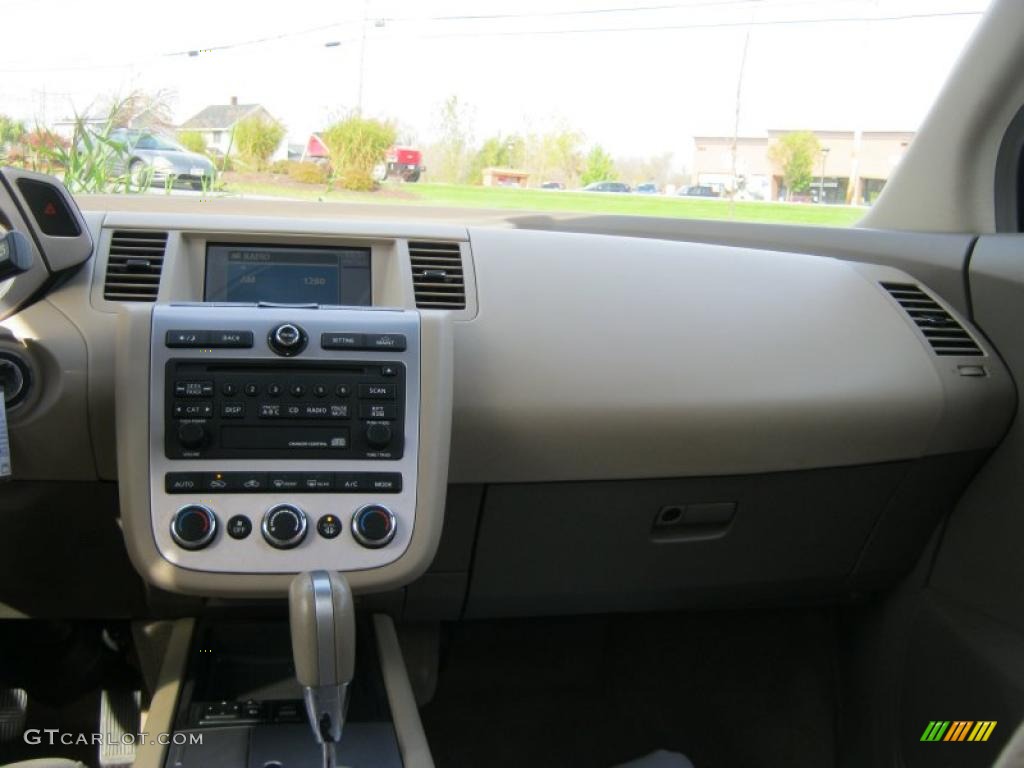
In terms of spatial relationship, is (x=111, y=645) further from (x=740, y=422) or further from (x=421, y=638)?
(x=740, y=422)

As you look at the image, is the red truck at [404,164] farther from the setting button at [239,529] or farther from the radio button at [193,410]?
the setting button at [239,529]

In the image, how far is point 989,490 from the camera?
2.37 meters

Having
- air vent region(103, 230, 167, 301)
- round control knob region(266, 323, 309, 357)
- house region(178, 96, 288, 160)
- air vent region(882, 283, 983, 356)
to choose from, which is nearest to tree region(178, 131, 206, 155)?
house region(178, 96, 288, 160)

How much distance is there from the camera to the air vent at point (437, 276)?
2035mm

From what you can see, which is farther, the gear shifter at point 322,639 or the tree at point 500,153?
the tree at point 500,153

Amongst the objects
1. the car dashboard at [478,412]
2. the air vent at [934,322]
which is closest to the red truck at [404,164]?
the car dashboard at [478,412]

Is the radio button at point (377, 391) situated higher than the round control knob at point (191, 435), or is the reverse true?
the radio button at point (377, 391)

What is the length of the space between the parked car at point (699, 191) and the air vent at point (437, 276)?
611mm

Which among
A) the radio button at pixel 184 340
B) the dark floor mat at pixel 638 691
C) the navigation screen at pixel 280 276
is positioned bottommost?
the dark floor mat at pixel 638 691

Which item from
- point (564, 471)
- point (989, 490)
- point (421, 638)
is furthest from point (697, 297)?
point (421, 638)

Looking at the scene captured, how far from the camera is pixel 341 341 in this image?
5.78ft

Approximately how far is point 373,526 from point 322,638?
28 cm

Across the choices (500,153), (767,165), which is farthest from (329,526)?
(767,165)

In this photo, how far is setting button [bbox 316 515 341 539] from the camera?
67.1 inches
